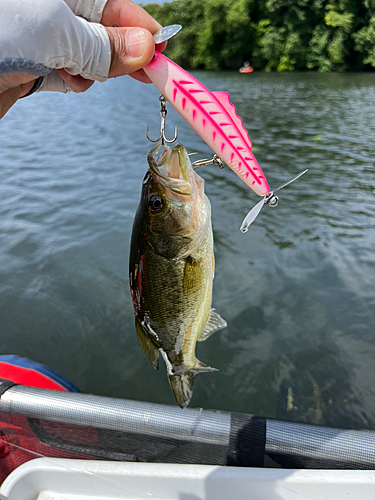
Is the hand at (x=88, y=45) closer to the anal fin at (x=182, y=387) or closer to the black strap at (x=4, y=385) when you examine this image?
the anal fin at (x=182, y=387)

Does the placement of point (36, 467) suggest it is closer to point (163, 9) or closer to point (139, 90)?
point (139, 90)

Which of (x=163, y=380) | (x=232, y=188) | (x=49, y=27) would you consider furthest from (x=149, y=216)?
(x=232, y=188)

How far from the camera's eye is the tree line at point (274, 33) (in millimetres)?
37031

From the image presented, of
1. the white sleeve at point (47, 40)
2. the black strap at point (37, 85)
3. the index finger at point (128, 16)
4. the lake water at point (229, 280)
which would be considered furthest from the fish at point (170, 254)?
the lake water at point (229, 280)

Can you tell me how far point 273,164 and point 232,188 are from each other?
2.42 meters

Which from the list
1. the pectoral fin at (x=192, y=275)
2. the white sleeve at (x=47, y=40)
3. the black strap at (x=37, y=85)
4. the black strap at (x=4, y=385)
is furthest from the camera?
the black strap at (x=4, y=385)

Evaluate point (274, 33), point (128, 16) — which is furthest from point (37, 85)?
point (274, 33)

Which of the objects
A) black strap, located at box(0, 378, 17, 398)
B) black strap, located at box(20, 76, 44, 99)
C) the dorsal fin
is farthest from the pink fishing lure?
black strap, located at box(0, 378, 17, 398)

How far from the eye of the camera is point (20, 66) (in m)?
1.27

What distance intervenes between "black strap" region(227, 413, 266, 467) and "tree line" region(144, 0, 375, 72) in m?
41.8

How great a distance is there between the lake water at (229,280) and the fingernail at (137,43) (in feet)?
10.4

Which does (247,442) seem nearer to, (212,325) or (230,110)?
(212,325)

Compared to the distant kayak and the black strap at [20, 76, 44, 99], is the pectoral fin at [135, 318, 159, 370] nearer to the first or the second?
the black strap at [20, 76, 44, 99]

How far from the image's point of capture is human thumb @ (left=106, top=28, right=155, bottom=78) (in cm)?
144
